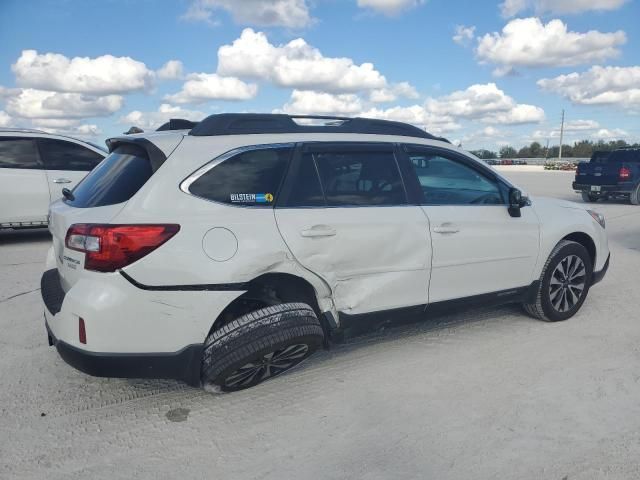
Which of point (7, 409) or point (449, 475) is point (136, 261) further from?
point (449, 475)

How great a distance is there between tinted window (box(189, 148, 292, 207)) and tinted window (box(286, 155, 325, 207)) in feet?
0.29

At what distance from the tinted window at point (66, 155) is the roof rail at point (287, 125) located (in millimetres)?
6423

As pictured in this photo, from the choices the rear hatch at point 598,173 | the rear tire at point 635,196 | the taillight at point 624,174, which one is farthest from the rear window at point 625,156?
the rear tire at point 635,196

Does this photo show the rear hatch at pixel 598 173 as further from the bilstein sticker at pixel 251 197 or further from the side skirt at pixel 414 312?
the bilstein sticker at pixel 251 197

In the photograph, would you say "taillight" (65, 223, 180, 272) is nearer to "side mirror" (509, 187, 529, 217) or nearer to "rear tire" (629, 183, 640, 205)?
"side mirror" (509, 187, 529, 217)

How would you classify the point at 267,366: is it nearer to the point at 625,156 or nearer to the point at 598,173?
the point at 598,173

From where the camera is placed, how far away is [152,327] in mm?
2822

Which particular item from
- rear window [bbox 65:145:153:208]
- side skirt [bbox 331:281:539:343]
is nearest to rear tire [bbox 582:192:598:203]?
side skirt [bbox 331:281:539:343]

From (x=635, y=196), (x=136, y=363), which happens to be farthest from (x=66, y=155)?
(x=635, y=196)

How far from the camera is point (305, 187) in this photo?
3.33 m

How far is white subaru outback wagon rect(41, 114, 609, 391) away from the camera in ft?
9.20

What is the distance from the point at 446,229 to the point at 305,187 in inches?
44.2

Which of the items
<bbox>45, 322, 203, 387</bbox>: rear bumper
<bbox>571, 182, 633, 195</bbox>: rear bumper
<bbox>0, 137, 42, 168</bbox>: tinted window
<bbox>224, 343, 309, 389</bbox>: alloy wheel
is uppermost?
<bbox>0, 137, 42, 168</bbox>: tinted window

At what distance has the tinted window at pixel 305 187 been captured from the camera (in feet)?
10.7
